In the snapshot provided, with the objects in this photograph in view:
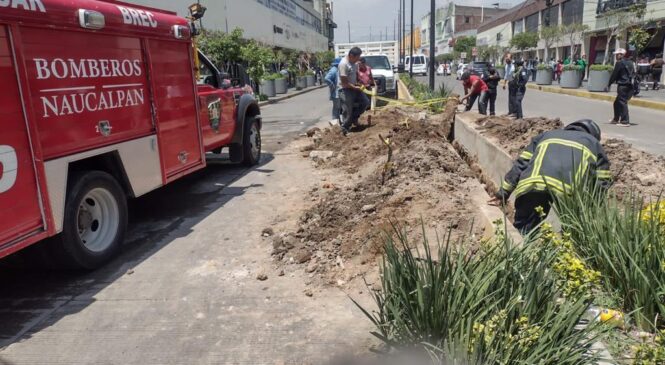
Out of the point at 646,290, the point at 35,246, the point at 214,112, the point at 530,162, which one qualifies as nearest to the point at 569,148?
the point at 530,162

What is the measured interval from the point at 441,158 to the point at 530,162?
3100 millimetres

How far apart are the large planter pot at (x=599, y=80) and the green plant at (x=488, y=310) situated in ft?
74.1

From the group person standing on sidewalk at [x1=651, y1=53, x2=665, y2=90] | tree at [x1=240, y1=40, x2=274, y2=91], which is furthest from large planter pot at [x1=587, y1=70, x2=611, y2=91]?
tree at [x1=240, y1=40, x2=274, y2=91]

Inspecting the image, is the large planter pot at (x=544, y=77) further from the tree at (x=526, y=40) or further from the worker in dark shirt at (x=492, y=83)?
the worker in dark shirt at (x=492, y=83)

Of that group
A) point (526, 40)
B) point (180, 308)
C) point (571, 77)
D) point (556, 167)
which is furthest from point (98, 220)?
point (526, 40)

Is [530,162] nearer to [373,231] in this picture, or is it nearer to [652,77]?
[373,231]

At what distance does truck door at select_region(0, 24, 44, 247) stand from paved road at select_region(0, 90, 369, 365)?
0.72 metres

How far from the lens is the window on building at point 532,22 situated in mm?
57094

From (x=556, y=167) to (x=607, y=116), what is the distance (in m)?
12.7

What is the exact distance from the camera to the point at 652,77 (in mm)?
26328

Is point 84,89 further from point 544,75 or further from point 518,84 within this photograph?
point 544,75

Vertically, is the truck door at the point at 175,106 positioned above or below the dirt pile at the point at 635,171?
above

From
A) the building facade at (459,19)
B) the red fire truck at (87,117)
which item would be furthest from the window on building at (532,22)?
the red fire truck at (87,117)

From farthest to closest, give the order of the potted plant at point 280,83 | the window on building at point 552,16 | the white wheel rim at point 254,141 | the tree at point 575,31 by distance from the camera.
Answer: the window on building at point 552,16
the tree at point 575,31
the potted plant at point 280,83
the white wheel rim at point 254,141
